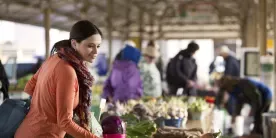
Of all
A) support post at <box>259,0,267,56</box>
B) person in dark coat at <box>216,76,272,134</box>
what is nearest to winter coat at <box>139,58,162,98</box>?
person in dark coat at <box>216,76,272,134</box>

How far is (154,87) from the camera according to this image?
27.9ft

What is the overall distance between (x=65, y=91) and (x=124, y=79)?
14.4 feet

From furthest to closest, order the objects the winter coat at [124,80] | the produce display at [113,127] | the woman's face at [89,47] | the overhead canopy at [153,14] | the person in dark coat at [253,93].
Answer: the overhead canopy at [153,14]
the person in dark coat at [253,93]
the winter coat at [124,80]
the produce display at [113,127]
the woman's face at [89,47]

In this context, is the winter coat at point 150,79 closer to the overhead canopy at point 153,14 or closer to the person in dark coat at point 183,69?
the person in dark coat at point 183,69

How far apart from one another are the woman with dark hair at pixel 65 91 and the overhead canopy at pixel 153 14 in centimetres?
614

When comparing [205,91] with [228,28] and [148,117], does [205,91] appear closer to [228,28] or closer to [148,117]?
[148,117]

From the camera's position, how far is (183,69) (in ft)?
31.5

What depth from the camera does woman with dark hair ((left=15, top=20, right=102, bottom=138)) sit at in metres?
2.89

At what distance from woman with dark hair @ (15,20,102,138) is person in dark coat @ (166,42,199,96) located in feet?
21.1

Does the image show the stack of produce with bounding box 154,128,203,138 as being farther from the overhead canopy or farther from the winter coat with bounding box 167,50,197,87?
the overhead canopy

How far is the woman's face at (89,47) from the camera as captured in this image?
3016mm

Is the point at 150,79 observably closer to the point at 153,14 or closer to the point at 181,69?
the point at 181,69

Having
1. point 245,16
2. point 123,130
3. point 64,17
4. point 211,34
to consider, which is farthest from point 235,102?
point 211,34

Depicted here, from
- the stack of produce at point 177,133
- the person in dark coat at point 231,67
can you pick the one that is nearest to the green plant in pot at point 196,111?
the stack of produce at point 177,133
